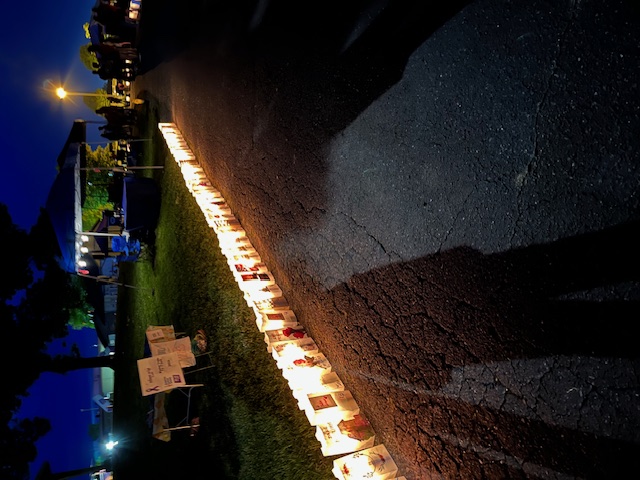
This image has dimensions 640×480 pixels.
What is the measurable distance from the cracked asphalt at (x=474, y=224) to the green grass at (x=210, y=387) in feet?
4.15

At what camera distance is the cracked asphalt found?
7.92 ft

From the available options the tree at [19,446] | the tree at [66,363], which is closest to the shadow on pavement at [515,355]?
the tree at [66,363]

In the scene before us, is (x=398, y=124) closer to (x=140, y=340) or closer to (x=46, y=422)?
(x=140, y=340)

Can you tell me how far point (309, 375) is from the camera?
4.49 m

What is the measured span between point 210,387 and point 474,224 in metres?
5.87

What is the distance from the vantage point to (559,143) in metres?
2.62

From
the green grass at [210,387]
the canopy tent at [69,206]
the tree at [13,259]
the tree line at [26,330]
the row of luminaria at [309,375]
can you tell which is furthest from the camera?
the tree at [13,259]

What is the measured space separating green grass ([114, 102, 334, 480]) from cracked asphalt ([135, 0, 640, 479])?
1.26 metres

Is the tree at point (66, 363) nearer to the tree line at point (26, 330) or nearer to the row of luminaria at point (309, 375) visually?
the tree line at point (26, 330)

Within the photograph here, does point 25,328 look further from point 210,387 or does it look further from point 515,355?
point 515,355

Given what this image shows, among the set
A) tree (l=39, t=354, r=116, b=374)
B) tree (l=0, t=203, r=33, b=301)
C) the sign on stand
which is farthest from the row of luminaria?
tree (l=0, t=203, r=33, b=301)

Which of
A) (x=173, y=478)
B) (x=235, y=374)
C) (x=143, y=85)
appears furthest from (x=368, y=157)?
(x=143, y=85)

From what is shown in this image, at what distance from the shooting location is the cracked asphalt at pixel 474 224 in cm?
241

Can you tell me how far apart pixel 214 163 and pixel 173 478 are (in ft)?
20.8
